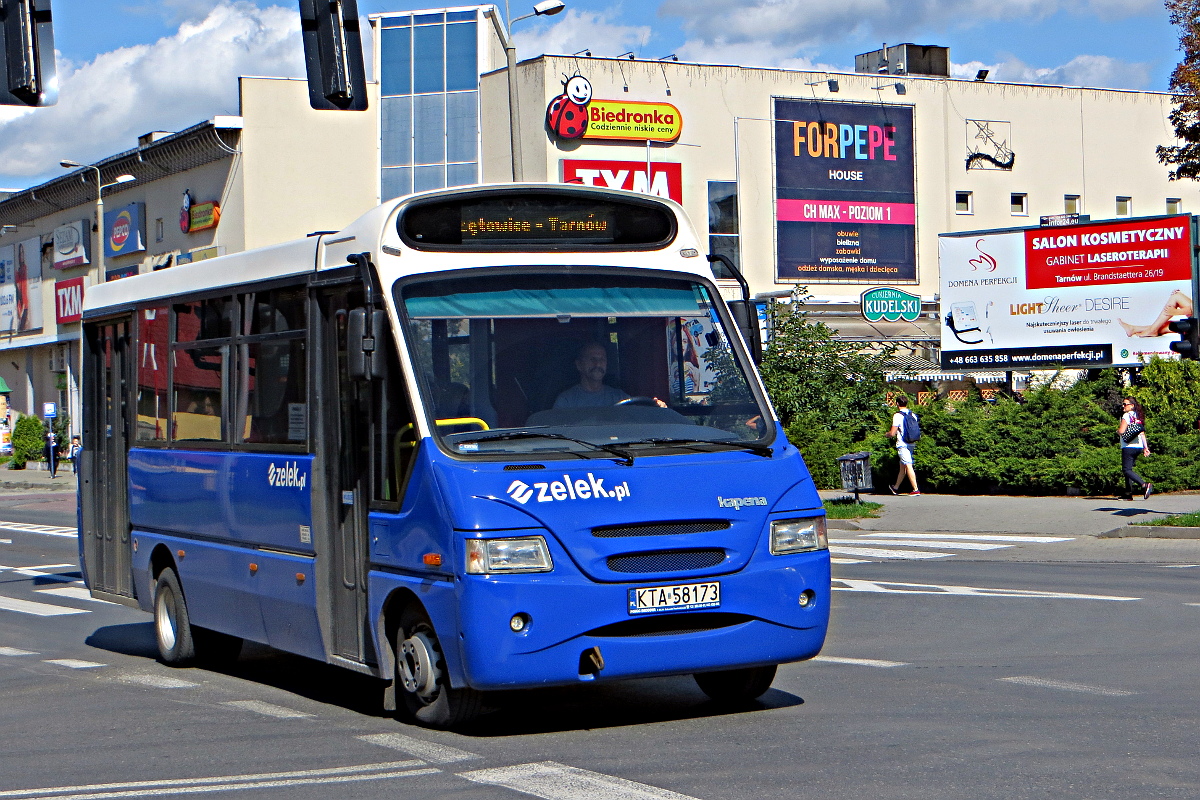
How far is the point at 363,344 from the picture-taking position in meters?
7.53

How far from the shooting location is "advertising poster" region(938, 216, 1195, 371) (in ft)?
101

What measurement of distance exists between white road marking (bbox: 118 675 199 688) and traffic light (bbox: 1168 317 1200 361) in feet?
46.7

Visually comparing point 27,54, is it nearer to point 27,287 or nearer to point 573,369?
point 573,369

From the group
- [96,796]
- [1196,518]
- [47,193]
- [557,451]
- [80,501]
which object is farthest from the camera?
[47,193]

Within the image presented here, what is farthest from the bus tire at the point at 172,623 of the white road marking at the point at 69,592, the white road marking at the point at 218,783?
the white road marking at the point at 69,592

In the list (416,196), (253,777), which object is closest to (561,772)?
(253,777)

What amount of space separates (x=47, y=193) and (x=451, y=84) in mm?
22439

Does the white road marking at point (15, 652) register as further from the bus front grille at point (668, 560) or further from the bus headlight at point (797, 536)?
the bus headlight at point (797, 536)

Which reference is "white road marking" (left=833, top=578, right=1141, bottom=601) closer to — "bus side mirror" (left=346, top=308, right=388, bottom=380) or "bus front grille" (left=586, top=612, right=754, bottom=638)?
"bus front grille" (left=586, top=612, right=754, bottom=638)

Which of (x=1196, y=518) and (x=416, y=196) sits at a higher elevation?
(x=416, y=196)

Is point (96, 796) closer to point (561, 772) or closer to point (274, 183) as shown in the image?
point (561, 772)

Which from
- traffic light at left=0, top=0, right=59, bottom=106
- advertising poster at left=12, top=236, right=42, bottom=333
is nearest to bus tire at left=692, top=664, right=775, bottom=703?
traffic light at left=0, top=0, right=59, bottom=106

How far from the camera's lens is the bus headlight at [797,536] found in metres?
7.49

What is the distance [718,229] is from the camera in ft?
177
